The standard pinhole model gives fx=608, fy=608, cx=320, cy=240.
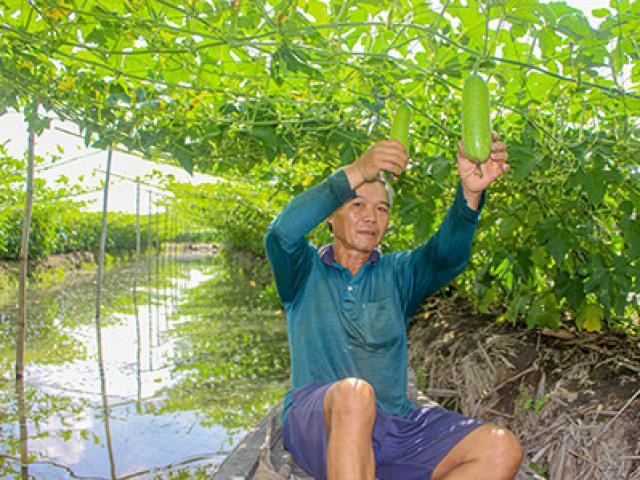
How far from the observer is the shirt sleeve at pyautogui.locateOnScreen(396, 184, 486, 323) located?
2072 millimetres

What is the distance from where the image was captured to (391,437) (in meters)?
2.14

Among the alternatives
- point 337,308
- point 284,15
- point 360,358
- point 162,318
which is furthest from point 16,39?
point 162,318

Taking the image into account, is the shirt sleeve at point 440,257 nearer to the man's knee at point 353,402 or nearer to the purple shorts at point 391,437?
the purple shorts at point 391,437

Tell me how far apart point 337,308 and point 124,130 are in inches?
68.4

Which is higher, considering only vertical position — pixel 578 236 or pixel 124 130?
pixel 124 130

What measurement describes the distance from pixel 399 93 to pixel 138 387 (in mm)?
3506

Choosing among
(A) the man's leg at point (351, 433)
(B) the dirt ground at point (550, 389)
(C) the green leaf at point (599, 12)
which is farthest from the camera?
(B) the dirt ground at point (550, 389)

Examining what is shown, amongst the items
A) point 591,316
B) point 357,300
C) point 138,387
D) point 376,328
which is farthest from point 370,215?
point 138,387

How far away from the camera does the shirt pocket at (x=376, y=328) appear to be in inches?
87.7

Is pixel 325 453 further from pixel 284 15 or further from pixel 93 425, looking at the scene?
pixel 93 425

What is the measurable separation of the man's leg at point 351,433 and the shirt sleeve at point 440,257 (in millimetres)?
617

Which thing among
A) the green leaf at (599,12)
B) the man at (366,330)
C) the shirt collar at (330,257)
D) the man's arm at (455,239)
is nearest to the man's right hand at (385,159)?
the man at (366,330)

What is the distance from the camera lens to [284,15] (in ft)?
5.60

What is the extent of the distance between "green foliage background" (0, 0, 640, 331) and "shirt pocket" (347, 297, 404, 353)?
2.40ft
